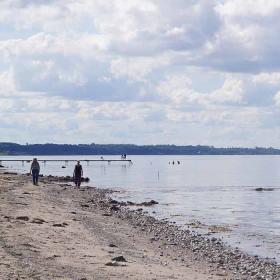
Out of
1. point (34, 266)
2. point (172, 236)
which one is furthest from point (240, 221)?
point (34, 266)

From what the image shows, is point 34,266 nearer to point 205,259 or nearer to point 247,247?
point 205,259

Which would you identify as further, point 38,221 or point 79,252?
point 38,221

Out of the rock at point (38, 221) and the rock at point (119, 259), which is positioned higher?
the rock at point (38, 221)

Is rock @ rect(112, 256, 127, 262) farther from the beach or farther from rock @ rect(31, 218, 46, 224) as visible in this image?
rock @ rect(31, 218, 46, 224)

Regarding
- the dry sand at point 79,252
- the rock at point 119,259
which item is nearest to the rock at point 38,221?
the dry sand at point 79,252

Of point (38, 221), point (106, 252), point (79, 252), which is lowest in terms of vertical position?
point (106, 252)

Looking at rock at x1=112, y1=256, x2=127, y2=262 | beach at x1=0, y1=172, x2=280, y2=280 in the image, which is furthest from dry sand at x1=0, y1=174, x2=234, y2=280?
rock at x1=112, y1=256, x2=127, y2=262

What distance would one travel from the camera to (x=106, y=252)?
1794 centimetres

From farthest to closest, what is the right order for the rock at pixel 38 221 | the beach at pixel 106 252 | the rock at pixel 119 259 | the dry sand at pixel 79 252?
the rock at pixel 38 221
the rock at pixel 119 259
the beach at pixel 106 252
the dry sand at pixel 79 252

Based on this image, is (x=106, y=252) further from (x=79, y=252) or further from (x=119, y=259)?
(x=119, y=259)

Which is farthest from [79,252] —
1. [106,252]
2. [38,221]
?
[38,221]

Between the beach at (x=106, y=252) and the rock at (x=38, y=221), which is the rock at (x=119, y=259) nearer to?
the beach at (x=106, y=252)

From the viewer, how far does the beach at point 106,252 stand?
47.5 ft

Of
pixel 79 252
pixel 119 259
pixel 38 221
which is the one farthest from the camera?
pixel 38 221
